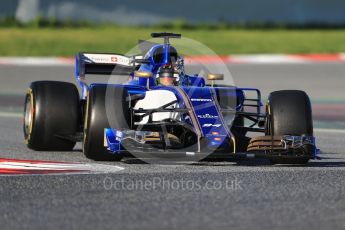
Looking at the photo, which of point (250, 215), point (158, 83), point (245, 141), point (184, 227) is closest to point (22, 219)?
point (184, 227)

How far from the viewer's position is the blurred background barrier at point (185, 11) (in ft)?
94.0

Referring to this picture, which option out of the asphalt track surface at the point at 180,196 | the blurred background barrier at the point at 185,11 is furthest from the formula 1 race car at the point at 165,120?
the blurred background barrier at the point at 185,11

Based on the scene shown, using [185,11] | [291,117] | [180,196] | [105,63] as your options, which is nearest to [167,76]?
[105,63]

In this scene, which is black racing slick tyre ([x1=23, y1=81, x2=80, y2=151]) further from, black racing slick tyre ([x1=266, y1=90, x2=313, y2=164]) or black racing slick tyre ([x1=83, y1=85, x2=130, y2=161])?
black racing slick tyre ([x1=266, y1=90, x2=313, y2=164])

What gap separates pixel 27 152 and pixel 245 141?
8.38 feet

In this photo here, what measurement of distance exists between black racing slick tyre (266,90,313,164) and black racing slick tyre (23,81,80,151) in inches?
90.5

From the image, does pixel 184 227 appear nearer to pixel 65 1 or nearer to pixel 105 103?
pixel 105 103

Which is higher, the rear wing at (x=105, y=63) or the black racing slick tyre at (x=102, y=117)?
the rear wing at (x=105, y=63)

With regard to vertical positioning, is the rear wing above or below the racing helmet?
above

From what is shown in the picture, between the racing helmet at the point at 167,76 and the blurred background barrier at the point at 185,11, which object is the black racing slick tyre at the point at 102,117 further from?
the blurred background barrier at the point at 185,11

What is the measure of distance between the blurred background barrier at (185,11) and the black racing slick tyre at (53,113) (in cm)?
1821

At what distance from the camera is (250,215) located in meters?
6.45

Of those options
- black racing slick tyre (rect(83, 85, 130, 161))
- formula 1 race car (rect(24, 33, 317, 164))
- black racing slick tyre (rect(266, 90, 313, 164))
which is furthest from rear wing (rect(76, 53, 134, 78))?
black racing slick tyre (rect(266, 90, 313, 164))

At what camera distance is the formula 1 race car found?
9.16 m
